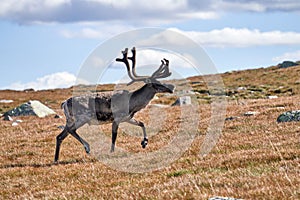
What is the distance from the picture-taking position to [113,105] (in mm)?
17688

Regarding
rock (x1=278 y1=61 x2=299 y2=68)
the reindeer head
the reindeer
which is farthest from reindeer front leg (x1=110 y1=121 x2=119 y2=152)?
rock (x1=278 y1=61 x2=299 y2=68)

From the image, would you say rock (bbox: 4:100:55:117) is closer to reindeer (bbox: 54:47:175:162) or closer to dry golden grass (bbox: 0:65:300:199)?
dry golden grass (bbox: 0:65:300:199)

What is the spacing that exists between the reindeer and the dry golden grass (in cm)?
105

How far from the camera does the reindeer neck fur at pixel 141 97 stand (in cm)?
1759

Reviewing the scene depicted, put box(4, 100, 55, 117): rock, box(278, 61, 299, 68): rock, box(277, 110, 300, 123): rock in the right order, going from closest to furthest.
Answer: box(277, 110, 300, 123): rock < box(4, 100, 55, 117): rock < box(278, 61, 299, 68): rock

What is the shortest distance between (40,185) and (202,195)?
18.3 feet

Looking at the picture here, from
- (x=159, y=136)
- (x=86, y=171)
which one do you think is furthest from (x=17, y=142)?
(x=86, y=171)

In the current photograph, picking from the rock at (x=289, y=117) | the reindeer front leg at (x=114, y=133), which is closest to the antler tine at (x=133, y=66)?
the reindeer front leg at (x=114, y=133)

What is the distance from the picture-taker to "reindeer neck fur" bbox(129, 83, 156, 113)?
57.7 feet

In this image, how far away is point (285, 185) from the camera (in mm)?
9266

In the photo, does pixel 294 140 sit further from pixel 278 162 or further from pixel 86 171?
pixel 86 171

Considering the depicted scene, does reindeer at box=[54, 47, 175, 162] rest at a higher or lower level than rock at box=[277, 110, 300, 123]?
higher

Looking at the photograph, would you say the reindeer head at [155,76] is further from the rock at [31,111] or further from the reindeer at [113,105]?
the rock at [31,111]

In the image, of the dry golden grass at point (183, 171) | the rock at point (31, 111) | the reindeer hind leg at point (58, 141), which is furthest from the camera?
the rock at point (31, 111)
